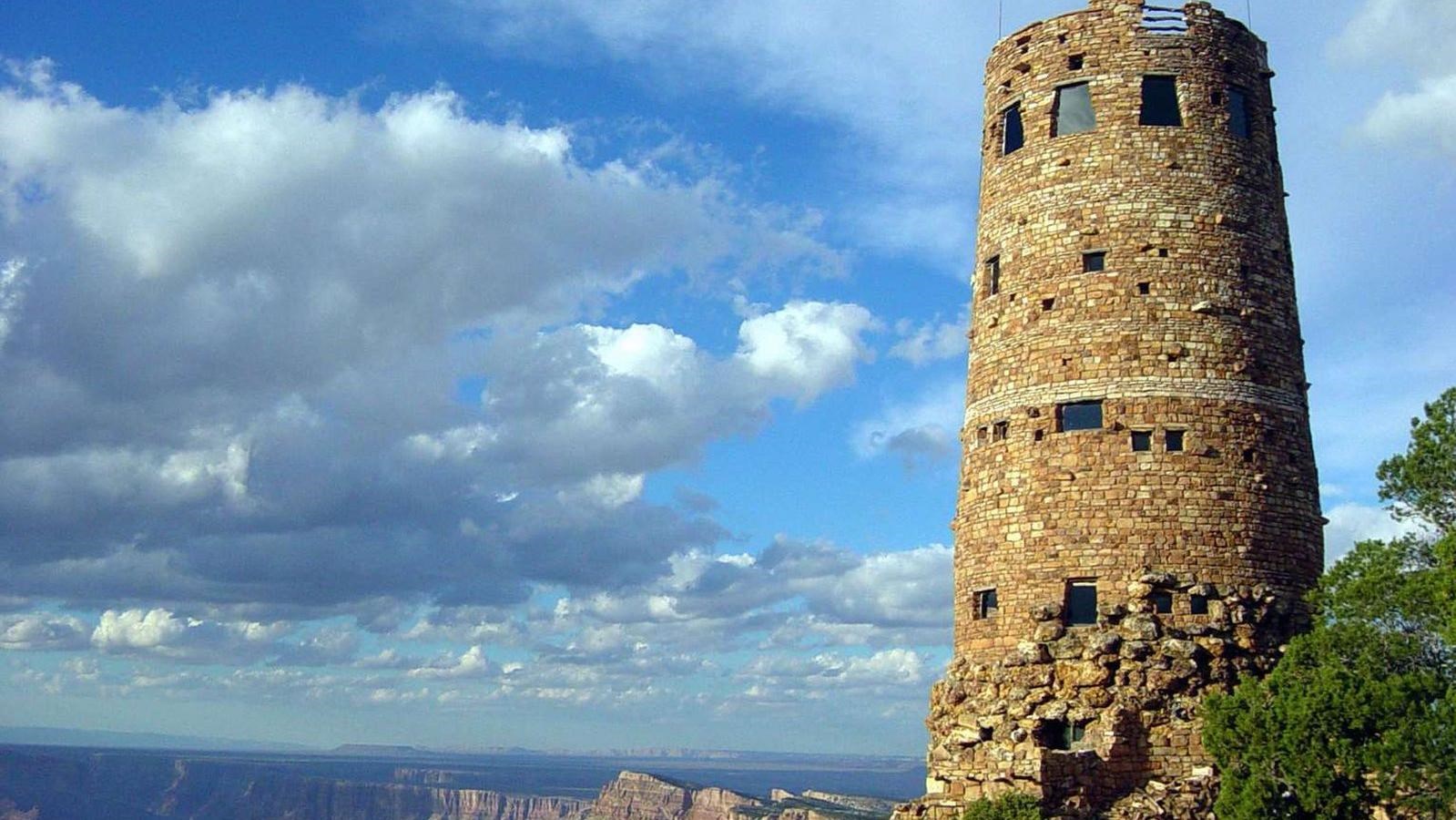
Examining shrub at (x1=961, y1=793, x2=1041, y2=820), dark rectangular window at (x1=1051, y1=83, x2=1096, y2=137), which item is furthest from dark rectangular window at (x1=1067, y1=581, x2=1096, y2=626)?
dark rectangular window at (x1=1051, y1=83, x2=1096, y2=137)

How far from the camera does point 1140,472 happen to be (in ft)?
133

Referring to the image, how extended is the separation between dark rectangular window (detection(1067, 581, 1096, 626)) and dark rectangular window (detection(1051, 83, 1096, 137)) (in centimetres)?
1336

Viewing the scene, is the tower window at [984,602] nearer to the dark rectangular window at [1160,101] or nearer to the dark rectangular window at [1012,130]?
the dark rectangular window at [1012,130]

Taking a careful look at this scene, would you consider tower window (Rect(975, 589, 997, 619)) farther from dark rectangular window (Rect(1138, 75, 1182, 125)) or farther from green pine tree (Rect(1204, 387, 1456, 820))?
dark rectangular window (Rect(1138, 75, 1182, 125))

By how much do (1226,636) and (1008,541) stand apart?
20.6 feet

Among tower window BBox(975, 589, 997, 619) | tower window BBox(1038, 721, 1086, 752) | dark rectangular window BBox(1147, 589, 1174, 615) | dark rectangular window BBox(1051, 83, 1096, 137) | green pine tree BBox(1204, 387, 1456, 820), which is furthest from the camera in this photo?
dark rectangular window BBox(1051, 83, 1096, 137)

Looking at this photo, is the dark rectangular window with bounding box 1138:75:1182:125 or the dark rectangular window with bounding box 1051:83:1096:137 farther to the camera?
the dark rectangular window with bounding box 1051:83:1096:137

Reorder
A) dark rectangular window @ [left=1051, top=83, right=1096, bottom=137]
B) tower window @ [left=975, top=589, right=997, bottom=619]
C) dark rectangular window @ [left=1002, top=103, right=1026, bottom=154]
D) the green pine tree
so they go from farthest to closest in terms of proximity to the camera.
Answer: dark rectangular window @ [left=1002, top=103, right=1026, bottom=154] < dark rectangular window @ [left=1051, top=83, right=1096, bottom=137] < tower window @ [left=975, top=589, right=997, bottom=619] < the green pine tree

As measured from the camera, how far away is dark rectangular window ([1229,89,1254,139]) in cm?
4419

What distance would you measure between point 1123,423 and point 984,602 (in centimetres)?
648

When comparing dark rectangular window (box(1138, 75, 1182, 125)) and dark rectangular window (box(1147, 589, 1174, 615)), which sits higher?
dark rectangular window (box(1138, 75, 1182, 125))

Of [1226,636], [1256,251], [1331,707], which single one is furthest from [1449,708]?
[1256,251]

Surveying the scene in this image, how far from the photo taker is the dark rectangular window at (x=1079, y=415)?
136 ft

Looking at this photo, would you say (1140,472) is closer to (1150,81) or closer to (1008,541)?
(1008,541)
